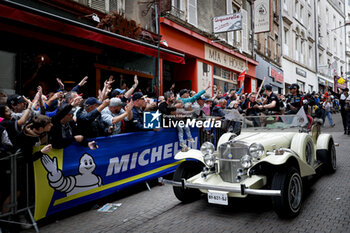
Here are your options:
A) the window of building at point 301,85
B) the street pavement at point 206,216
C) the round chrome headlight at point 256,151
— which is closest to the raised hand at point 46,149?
the street pavement at point 206,216

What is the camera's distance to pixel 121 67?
10.3 metres

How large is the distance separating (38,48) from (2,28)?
1.39 meters

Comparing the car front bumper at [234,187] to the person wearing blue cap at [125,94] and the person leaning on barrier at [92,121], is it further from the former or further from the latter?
the person wearing blue cap at [125,94]

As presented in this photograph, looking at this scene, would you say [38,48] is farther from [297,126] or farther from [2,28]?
[297,126]

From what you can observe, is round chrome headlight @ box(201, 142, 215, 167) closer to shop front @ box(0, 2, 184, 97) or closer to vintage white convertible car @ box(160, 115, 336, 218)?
vintage white convertible car @ box(160, 115, 336, 218)

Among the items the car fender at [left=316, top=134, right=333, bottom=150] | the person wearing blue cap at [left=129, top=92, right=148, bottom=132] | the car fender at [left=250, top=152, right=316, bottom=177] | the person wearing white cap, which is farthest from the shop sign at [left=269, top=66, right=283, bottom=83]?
the car fender at [left=250, top=152, right=316, bottom=177]

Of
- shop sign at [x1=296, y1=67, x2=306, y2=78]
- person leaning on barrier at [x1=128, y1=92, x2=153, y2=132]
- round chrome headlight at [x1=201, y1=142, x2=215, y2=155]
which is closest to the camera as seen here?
round chrome headlight at [x1=201, y1=142, x2=215, y2=155]

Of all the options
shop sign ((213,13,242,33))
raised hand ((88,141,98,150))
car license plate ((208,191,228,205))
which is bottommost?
car license plate ((208,191,228,205))

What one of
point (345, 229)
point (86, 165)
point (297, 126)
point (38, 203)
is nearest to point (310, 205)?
point (345, 229)

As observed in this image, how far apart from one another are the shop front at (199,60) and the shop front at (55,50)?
2.04m

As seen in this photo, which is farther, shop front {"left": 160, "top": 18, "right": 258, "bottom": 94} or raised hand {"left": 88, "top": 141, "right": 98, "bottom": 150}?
shop front {"left": 160, "top": 18, "right": 258, "bottom": 94}

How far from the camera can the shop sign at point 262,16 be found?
18438mm

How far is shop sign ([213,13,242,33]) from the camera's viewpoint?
13113mm

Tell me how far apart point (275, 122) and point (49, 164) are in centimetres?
397
